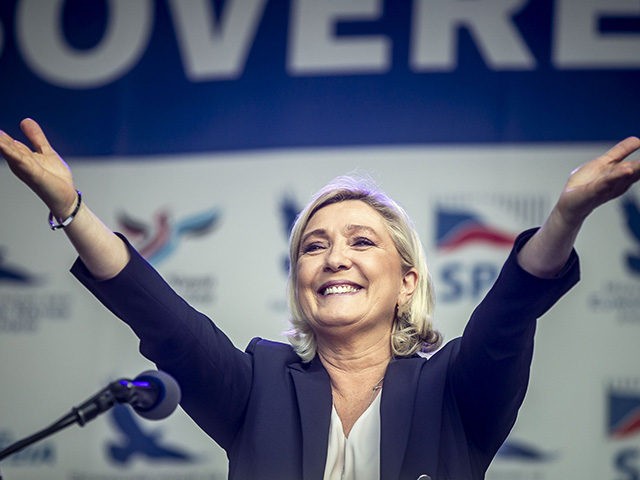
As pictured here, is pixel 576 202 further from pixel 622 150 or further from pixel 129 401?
pixel 129 401

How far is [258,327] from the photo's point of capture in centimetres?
387

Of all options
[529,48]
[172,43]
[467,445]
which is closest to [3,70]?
[172,43]

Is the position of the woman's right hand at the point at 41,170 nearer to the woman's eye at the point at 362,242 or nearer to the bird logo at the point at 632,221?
the woman's eye at the point at 362,242

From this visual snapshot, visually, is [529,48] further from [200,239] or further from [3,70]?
[3,70]

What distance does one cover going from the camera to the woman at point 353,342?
1.85 m

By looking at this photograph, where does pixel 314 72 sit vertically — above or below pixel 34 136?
above

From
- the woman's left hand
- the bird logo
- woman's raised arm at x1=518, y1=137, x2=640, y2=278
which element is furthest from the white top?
the bird logo

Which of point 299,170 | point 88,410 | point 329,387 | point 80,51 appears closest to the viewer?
point 88,410

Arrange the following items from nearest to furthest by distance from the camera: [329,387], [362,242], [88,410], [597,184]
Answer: [88,410], [597,184], [329,387], [362,242]

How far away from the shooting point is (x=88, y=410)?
1.51 metres

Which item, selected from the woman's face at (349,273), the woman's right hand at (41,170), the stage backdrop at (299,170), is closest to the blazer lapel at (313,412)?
the woman's face at (349,273)

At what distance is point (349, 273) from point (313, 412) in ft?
1.04

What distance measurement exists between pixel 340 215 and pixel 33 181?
74 cm

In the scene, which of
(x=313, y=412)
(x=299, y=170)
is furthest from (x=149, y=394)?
(x=299, y=170)
